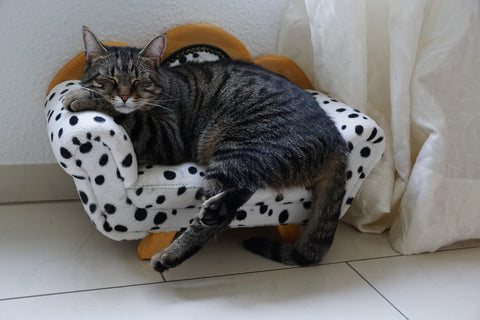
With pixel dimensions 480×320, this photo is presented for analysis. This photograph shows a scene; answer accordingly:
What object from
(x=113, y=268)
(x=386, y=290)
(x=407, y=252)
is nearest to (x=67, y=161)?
(x=113, y=268)

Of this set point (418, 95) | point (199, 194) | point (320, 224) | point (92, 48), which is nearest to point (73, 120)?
point (92, 48)

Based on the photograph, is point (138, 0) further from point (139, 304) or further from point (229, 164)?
point (139, 304)

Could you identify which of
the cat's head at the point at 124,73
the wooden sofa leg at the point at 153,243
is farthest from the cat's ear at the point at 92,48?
the wooden sofa leg at the point at 153,243

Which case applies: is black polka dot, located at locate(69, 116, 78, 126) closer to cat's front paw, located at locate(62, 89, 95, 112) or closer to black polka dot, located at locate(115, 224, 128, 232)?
cat's front paw, located at locate(62, 89, 95, 112)

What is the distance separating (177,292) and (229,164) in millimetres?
390

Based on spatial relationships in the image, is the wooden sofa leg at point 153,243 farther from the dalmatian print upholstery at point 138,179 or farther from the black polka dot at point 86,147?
the black polka dot at point 86,147

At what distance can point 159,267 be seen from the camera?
4.29 feet

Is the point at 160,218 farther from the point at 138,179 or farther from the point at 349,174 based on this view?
the point at 349,174

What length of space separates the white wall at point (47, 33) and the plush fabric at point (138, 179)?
0.20 m

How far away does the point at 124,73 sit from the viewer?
1.40m

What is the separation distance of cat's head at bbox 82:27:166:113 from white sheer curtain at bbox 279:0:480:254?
0.60 m

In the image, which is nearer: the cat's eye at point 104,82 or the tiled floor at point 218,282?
the tiled floor at point 218,282

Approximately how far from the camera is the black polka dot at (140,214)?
133cm

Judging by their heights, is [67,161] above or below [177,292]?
above
